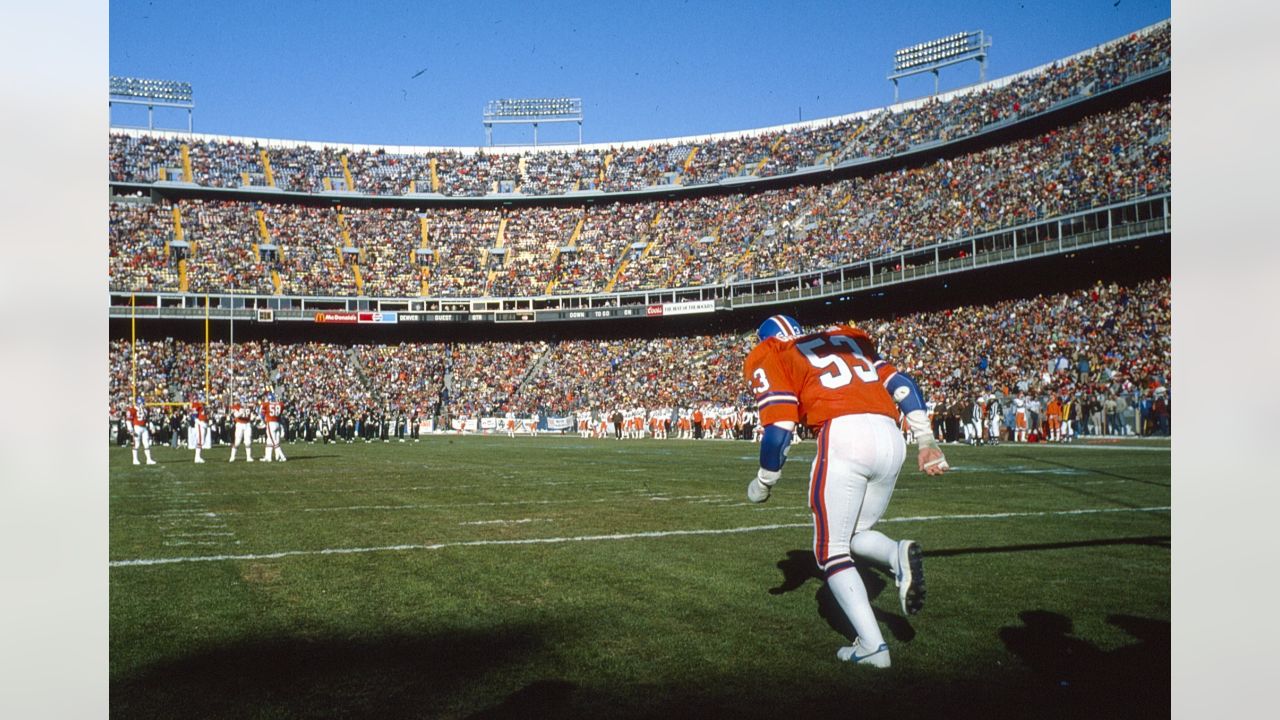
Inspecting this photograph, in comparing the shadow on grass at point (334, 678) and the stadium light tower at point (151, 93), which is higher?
the stadium light tower at point (151, 93)

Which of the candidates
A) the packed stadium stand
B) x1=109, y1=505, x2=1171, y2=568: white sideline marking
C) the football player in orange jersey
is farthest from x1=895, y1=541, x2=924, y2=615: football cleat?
the packed stadium stand

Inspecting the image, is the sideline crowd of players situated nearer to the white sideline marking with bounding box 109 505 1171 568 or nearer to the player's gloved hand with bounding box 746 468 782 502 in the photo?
the white sideline marking with bounding box 109 505 1171 568

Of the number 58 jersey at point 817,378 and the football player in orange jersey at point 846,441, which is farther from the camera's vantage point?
the number 58 jersey at point 817,378

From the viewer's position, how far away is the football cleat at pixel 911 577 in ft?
15.2

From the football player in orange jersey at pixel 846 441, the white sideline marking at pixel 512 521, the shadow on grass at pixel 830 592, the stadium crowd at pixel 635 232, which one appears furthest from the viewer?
the stadium crowd at pixel 635 232

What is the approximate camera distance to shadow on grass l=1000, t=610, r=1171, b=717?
13.6 ft

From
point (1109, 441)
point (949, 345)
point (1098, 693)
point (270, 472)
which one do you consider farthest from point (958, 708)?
point (949, 345)

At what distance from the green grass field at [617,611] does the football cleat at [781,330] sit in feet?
5.20

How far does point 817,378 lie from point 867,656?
54.0 inches

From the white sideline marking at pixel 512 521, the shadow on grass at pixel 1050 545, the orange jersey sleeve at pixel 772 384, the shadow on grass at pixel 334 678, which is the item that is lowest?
the white sideline marking at pixel 512 521

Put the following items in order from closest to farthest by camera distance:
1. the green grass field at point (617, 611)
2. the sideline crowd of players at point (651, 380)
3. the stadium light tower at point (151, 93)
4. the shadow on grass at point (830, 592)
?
the green grass field at point (617, 611) < the shadow on grass at point (830, 592) < the sideline crowd of players at point (651, 380) < the stadium light tower at point (151, 93)

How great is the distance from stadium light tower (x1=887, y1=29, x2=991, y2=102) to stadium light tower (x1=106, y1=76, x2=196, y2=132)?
127ft

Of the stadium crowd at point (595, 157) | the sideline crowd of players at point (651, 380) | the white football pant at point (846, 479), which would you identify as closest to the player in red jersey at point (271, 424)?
the sideline crowd of players at point (651, 380)

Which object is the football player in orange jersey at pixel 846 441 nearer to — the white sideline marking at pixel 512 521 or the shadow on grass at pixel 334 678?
the shadow on grass at pixel 334 678
